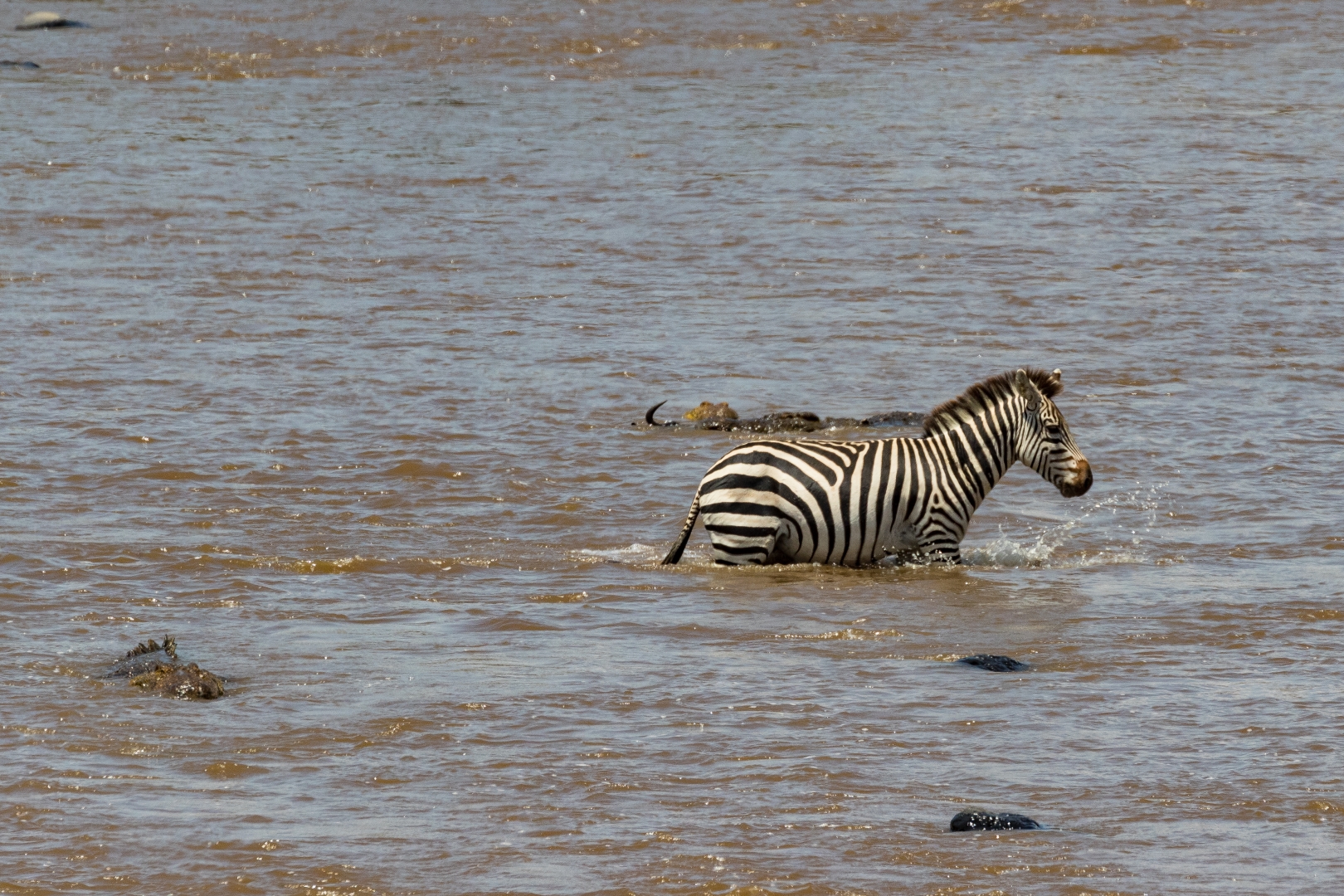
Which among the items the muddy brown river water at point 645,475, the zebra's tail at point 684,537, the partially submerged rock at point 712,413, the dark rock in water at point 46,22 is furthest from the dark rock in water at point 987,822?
the dark rock in water at point 46,22

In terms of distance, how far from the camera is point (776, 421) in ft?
45.9

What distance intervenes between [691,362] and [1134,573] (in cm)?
535

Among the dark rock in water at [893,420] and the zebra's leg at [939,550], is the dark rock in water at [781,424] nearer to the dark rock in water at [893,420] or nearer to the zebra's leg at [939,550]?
the dark rock in water at [893,420]

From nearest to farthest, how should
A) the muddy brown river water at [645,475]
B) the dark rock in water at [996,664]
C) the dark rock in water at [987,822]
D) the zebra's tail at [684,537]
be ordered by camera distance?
the dark rock in water at [987,822] → the muddy brown river water at [645,475] → the dark rock in water at [996,664] → the zebra's tail at [684,537]

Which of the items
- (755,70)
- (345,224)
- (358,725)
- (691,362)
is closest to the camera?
(358,725)

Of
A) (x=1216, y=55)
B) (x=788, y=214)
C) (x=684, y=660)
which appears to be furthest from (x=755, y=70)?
(x=684, y=660)

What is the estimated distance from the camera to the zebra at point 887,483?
1129 cm

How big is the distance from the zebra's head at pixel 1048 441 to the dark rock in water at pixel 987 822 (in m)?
4.44

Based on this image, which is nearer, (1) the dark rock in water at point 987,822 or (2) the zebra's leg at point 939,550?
(1) the dark rock in water at point 987,822

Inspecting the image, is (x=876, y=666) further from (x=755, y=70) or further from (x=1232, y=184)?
(x=755, y=70)

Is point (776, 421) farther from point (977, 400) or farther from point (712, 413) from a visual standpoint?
point (977, 400)

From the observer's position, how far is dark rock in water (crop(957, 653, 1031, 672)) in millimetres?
9406

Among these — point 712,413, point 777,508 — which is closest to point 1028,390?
point 777,508

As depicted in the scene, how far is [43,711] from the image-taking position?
8680 mm
